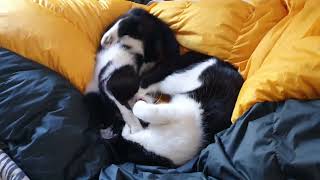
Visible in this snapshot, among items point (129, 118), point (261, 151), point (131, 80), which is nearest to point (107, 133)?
point (129, 118)

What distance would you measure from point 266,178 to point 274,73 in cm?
32

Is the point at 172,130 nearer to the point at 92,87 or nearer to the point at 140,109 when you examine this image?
the point at 140,109

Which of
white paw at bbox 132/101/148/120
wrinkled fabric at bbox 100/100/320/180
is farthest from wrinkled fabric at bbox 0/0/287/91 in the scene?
wrinkled fabric at bbox 100/100/320/180

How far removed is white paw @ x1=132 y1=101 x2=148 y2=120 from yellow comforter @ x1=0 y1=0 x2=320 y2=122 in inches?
9.4

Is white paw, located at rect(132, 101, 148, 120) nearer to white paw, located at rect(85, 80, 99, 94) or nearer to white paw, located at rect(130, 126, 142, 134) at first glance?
white paw, located at rect(130, 126, 142, 134)

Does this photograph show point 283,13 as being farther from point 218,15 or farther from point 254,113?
point 254,113

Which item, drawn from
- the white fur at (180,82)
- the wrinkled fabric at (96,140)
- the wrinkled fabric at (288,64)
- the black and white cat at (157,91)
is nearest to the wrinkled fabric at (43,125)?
the wrinkled fabric at (96,140)

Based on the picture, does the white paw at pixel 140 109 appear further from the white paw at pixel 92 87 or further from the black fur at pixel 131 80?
the white paw at pixel 92 87

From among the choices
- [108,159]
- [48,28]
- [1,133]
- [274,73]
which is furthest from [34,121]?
[274,73]

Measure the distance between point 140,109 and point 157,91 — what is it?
173 millimetres

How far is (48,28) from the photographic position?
137cm

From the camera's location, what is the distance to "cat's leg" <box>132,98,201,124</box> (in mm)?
1206

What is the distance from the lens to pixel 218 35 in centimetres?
147

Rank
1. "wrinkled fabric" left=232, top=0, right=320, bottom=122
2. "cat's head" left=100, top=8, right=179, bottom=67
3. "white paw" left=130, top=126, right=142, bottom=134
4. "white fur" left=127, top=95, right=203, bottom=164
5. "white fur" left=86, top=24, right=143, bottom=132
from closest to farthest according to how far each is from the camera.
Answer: "wrinkled fabric" left=232, top=0, right=320, bottom=122 → "white fur" left=127, top=95, right=203, bottom=164 → "white paw" left=130, top=126, right=142, bottom=134 → "white fur" left=86, top=24, right=143, bottom=132 → "cat's head" left=100, top=8, right=179, bottom=67
